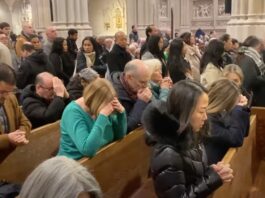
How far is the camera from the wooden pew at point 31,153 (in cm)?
329

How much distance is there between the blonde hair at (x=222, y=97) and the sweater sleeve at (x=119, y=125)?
695 millimetres

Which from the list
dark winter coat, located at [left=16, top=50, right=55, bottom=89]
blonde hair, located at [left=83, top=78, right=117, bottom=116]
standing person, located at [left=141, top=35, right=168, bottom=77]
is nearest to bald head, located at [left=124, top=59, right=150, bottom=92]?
blonde hair, located at [left=83, top=78, right=117, bottom=116]

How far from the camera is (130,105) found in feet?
12.7

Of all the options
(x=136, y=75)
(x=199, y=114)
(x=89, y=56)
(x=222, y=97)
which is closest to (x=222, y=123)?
(x=222, y=97)

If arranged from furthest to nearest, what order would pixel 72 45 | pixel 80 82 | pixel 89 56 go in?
1. pixel 72 45
2. pixel 89 56
3. pixel 80 82

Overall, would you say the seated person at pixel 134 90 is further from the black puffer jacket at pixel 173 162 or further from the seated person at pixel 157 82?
the black puffer jacket at pixel 173 162

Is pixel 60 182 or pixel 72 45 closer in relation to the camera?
pixel 60 182

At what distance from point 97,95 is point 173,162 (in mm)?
946

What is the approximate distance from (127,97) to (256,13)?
665 centimetres

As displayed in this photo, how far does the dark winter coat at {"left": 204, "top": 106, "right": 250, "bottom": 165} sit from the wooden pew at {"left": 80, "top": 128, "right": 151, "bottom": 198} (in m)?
0.72

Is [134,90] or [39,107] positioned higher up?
[134,90]

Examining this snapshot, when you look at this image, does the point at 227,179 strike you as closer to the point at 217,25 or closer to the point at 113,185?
the point at 113,185

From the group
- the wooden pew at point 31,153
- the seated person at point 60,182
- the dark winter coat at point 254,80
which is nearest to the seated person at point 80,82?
the wooden pew at point 31,153

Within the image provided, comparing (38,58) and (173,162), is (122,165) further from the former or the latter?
(38,58)
